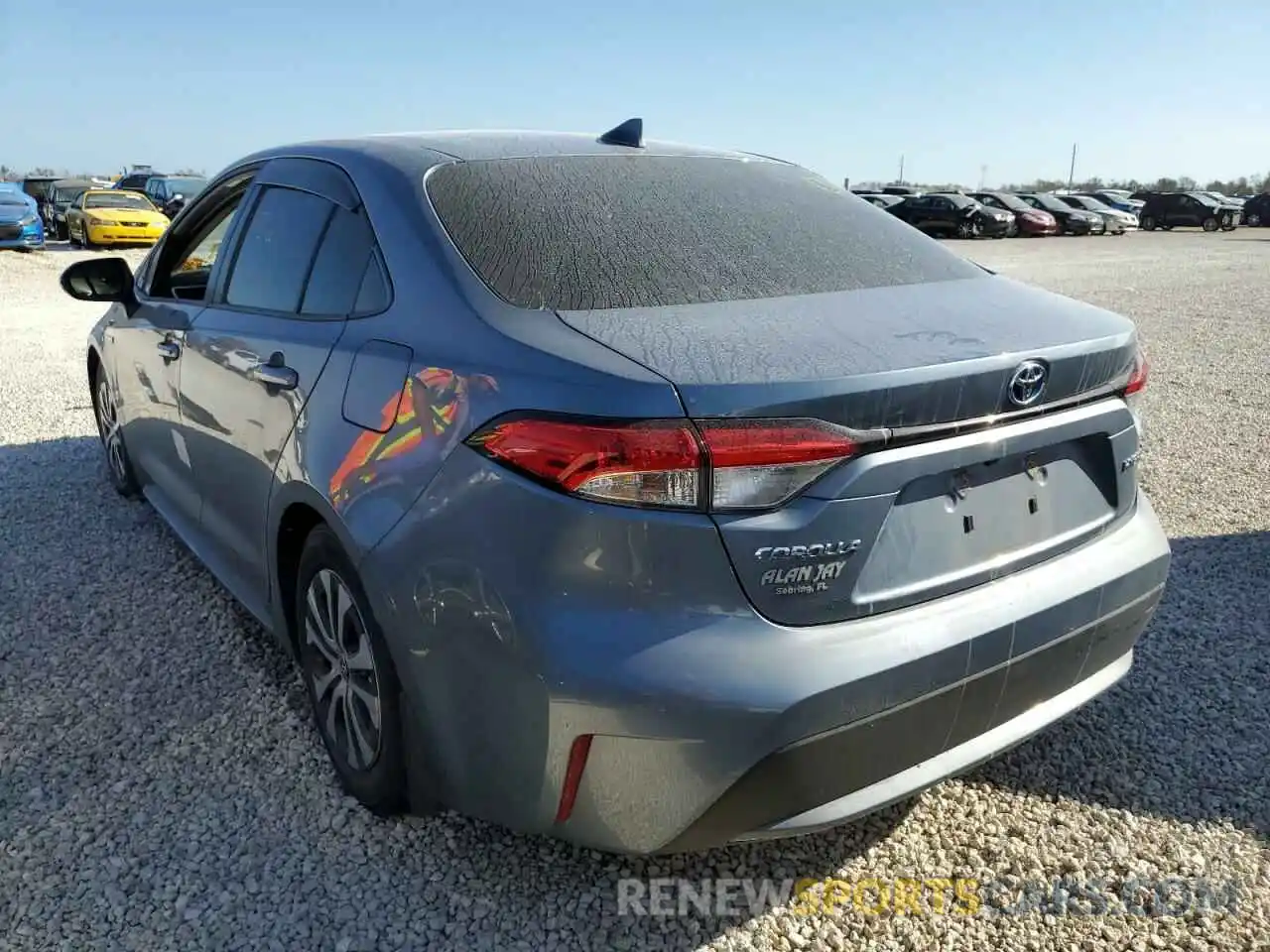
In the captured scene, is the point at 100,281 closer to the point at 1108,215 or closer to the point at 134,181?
the point at 134,181

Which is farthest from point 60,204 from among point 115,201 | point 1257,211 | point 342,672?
point 1257,211

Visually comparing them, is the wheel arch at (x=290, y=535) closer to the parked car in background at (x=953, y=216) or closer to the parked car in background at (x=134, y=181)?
the parked car in background at (x=134, y=181)

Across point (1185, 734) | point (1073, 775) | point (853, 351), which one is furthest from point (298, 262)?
point (1185, 734)

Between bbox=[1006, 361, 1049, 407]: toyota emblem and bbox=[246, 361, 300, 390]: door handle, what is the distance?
1691 mm

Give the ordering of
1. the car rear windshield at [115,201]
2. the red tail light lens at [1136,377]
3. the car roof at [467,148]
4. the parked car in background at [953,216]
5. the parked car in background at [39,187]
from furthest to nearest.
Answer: the parked car in background at [953,216] → the parked car in background at [39,187] → the car rear windshield at [115,201] → the car roof at [467,148] → the red tail light lens at [1136,377]

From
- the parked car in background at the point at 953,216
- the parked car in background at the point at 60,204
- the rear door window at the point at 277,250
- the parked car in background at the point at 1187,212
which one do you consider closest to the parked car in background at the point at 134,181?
the parked car in background at the point at 60,204

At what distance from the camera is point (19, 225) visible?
20125mm

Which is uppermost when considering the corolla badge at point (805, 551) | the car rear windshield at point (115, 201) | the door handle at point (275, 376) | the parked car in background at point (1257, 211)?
the door handle at point (275, 376)

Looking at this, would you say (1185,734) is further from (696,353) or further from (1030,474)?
(696,353)

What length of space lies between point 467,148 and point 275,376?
81cm

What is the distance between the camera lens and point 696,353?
6.02ft

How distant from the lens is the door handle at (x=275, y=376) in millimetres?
2520

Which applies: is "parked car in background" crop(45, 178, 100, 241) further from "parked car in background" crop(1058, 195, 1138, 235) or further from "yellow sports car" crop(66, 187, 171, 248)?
"parked car in background" crop(1058, 195, 1138, 235)

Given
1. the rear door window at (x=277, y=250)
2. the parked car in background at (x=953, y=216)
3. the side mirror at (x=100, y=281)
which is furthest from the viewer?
the parked car in background at (x=953, y=216)
